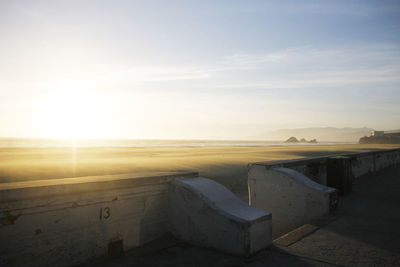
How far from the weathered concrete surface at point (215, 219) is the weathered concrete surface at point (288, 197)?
6.75 ft

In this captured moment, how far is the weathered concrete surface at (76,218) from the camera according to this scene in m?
3.16

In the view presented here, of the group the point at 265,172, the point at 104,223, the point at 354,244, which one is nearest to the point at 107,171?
the point at 265,172

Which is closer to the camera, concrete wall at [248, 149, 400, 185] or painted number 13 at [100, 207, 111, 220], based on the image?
painted number 13 at [100, 207, 111, 220]

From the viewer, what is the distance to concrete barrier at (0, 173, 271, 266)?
3.18m

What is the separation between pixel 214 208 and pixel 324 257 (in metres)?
1.48

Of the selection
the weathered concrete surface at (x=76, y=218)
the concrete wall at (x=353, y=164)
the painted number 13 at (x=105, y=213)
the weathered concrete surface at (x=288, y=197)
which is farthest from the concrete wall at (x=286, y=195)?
the painted number 13 at (x=105, y=213)

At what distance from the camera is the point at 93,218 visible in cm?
373

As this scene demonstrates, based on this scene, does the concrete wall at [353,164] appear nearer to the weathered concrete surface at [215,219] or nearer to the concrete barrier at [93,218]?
the weathered concrete surface at [215,219]

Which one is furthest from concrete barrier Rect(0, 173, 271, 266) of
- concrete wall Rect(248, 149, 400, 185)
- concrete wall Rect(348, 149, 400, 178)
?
concrete wall Rect(348, 149, 400, 178)

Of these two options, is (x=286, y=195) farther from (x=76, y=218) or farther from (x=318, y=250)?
(x=76, y=218)

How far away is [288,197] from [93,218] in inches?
157

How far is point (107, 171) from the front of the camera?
13039 millimetres

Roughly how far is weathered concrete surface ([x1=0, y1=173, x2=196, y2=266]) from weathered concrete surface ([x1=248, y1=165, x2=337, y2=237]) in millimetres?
2715

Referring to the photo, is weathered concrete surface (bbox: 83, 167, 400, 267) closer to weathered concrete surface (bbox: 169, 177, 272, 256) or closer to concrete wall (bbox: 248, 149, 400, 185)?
weathered concrete surface (bbox: 169, 177, 272, 256)
